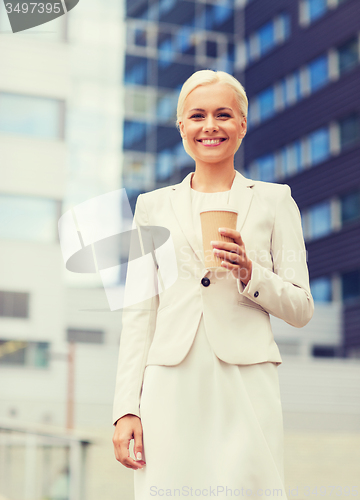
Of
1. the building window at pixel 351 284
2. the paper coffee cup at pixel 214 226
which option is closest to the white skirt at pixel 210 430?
the paper coffee cup at pixel 214 226

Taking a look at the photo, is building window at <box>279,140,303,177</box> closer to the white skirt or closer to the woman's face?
the woman's face

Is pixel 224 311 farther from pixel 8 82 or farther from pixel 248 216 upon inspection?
pixel 8 82

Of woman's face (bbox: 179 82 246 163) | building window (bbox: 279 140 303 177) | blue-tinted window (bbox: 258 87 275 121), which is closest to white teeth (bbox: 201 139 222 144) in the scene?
woman's face (bbox: 179 82 246 163)

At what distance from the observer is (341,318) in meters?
10.4

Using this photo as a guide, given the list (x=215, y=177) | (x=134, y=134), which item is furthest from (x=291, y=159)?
(x=215, y=177)

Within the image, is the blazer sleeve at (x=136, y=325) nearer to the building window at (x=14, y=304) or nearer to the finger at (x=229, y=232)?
the finger at (x=229, y=232)

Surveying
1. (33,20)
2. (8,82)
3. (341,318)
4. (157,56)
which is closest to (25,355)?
(8,82)

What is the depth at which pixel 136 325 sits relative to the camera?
1107 millimetres

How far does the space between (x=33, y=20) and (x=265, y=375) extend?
4778mm

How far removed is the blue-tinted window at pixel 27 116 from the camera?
223 inches

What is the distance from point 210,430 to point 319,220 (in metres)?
9.84

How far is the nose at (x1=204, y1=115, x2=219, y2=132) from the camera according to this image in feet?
3.67

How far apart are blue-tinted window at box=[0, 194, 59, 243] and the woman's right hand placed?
456 cm

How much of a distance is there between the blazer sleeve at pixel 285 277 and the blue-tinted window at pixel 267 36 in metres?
10.3
